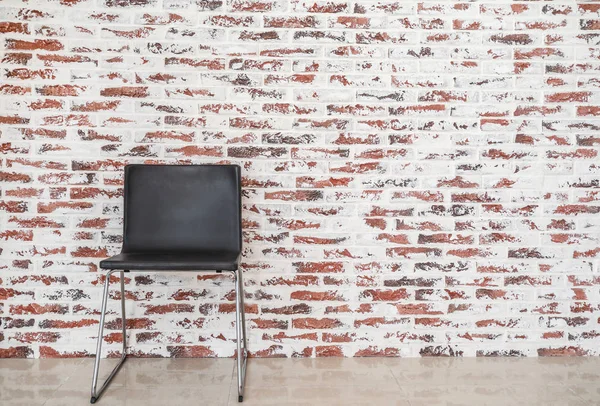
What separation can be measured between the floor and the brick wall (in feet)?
0.34

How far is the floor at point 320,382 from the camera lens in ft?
6.32

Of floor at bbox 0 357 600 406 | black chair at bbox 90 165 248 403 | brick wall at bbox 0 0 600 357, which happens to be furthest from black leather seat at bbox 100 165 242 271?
floor at bbox 0 357 600 406

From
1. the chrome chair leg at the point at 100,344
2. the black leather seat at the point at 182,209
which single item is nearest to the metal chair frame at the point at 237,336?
the chrome chair leg at the point at 100,344

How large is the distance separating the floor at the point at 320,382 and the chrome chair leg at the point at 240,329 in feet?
0.14

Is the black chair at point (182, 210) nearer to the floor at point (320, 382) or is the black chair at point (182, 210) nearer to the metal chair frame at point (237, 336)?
the metal chair frame at point (237, 336)

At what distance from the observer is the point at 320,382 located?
2090mm

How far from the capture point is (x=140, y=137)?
91.4 inches

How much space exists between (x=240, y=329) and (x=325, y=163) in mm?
817

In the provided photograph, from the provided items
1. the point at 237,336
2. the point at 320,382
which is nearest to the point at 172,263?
the point at 237,336

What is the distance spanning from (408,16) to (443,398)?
162 cm

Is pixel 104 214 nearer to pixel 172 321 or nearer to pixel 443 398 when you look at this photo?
pixel 172 321

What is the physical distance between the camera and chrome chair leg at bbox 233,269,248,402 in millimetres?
1905

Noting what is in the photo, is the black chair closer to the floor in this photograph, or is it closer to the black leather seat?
the black leather seat

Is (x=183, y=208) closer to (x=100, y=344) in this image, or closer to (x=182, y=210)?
(x=182, y=210)
